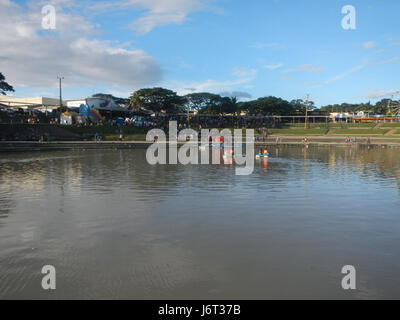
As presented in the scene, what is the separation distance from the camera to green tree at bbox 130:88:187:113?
235ft

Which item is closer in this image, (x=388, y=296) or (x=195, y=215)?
(x=388, y=296)

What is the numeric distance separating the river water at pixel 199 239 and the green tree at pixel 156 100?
5933 centimetres

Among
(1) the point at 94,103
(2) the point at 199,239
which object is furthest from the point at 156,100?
(2) the point at 199,239

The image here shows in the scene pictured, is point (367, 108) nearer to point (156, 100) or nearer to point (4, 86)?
point (156, 100)

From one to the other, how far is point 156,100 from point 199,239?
69368mm

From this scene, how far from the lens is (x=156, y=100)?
243 ft

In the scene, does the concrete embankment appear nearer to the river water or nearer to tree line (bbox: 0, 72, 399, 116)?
the river water

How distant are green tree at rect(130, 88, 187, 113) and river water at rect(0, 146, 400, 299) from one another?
59.3 m

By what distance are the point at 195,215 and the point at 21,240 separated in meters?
4.53

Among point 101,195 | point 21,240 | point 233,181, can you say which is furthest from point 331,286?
point 233,181

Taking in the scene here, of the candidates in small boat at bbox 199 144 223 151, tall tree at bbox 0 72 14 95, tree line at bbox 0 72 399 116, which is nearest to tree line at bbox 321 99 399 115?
tree line at bbox 0 72 399 116

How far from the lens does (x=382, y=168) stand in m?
20.0
